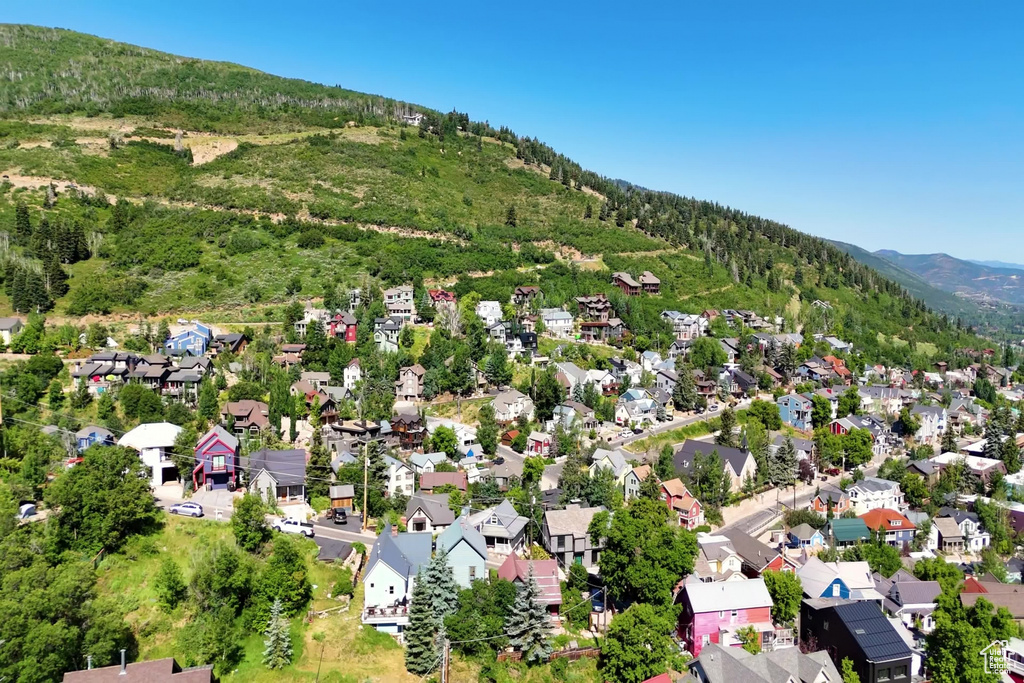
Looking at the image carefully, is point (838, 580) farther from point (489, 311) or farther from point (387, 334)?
point (489, 311)

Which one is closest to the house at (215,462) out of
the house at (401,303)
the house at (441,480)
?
the house at (441,480)

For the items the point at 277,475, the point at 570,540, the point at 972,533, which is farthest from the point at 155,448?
the point at 972,533

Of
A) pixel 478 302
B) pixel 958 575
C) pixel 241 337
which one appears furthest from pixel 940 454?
pixel 241 337

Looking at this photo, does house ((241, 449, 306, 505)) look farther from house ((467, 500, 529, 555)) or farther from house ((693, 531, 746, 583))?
house ((693, 531, 746, 583))

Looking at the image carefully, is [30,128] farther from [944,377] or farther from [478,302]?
[944,377]

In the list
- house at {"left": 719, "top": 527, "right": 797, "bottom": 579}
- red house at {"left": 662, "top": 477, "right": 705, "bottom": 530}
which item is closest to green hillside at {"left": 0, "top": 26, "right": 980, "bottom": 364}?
red house at {"left": 662, "top": 477, "right": 705, "bottom": 530}

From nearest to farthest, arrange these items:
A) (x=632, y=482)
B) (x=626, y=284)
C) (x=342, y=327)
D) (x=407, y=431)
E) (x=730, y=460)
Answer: (x=632, y=482)
(x=407, y=431)
(x=730, y=460)
(x=342, y=327)
(x=626, y=284)
